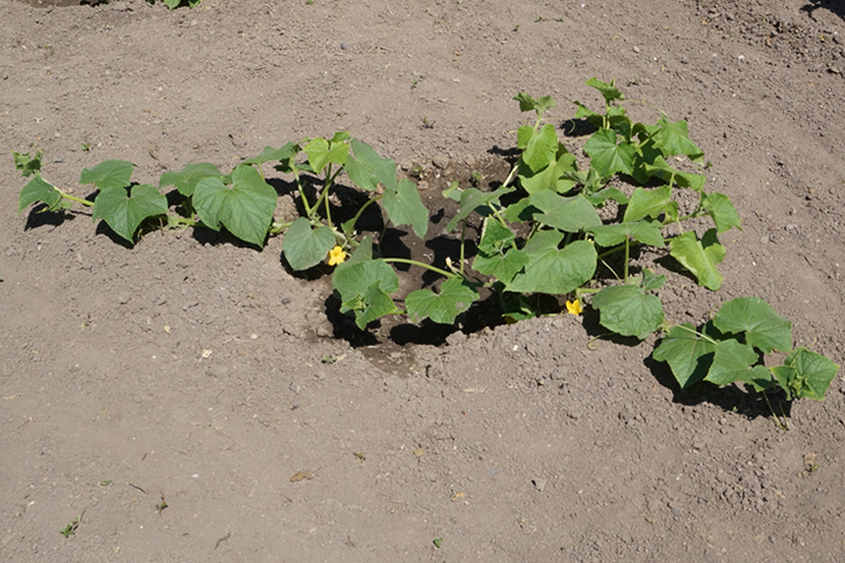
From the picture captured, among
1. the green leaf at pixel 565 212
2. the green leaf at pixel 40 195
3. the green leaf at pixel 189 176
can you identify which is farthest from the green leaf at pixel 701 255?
the green leaf at pixel 40 195

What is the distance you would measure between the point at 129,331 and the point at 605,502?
7.37 ft

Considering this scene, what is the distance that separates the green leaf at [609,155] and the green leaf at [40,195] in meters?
2.74

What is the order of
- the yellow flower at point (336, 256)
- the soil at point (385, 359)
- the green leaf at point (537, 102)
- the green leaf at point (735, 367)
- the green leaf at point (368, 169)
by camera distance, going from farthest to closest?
the green leaf at point (537, 102), the yellow flower at point (336, 256), the green leaf at point (368, 169), the green leaf at point (735, 367), the soil at point (385, 359)

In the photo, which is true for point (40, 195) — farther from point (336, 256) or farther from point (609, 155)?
point (609, 155)

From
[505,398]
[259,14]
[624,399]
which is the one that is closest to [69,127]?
[259,14]

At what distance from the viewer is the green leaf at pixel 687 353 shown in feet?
9.82

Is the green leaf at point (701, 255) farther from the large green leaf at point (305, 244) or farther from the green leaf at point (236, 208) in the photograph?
the green leaf at point (236, 208)

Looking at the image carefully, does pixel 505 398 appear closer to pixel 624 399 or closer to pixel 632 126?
pixel 624 399

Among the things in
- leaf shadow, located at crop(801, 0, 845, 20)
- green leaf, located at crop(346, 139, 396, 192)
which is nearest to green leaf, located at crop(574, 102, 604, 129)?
green leaf, located at crop(346, 139, 396, 192)

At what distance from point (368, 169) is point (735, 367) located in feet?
6.23

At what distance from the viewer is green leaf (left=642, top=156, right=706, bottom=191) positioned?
3.66 metres

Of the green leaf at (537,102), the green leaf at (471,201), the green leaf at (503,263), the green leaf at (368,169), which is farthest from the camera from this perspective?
the green leaf at (537,102)

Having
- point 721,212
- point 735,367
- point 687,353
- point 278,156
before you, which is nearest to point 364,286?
point 278,156

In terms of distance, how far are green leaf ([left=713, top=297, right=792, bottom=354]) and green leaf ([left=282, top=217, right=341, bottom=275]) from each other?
1818 millimetres
